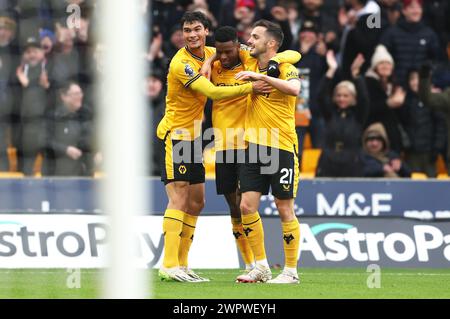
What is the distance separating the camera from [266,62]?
9.96m

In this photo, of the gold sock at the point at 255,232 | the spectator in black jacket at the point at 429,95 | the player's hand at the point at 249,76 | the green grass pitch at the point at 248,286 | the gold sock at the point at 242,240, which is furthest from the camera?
the spectator in black jacket at the point at 429,95

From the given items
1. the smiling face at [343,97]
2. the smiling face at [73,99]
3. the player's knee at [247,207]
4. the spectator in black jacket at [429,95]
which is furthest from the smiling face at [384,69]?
the player's knee at [247,207]

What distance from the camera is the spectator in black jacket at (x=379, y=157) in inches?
567

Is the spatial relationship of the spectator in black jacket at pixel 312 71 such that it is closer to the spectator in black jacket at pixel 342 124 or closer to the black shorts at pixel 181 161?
the spectator in black jacket at pixel 342 124

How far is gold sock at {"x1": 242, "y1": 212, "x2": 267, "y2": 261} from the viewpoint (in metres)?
9.88

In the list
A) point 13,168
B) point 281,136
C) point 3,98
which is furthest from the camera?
point 13,168

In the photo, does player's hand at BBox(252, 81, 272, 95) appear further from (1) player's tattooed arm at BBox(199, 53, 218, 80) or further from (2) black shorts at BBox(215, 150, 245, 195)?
(2) black shorts at BBox(215, 150, 245, 195)

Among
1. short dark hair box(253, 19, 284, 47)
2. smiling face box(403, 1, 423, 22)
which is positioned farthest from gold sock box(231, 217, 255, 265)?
smiling face box(403, 1, 423, 22)

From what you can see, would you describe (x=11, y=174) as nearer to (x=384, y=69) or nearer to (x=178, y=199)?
Answer: (x=178, y=199)

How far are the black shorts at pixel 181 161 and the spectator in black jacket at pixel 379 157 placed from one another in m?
4.66

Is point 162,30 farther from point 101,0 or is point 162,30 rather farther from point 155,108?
point 101,0

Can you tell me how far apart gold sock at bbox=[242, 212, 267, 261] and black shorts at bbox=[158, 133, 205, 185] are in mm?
652

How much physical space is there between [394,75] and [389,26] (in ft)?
2.27
